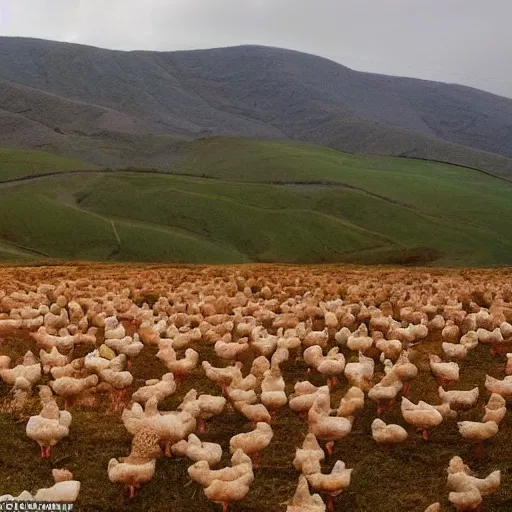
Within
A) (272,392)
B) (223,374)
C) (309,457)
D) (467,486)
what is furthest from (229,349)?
(467,486)

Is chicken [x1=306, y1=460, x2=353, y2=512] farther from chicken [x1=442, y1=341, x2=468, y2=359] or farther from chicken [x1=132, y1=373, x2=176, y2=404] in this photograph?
chicken [x1=442, y1=341, x2=468, y2=359]

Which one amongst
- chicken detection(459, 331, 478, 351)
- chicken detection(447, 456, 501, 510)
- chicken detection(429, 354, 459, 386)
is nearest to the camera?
chicken detection(447, 456, 501, 510)

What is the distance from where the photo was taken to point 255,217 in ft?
318

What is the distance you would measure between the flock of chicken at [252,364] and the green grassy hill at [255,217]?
55725mm

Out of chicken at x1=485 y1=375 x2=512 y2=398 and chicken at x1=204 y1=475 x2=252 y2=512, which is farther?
chicken at x1=485 y1=375 x2=512 y2=398

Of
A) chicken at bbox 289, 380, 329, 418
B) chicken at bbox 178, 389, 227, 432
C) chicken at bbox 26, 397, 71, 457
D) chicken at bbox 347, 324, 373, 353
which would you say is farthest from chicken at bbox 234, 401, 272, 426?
chicken at bbox 347, 324, 373, 353

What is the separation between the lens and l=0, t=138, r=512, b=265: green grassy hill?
273ft

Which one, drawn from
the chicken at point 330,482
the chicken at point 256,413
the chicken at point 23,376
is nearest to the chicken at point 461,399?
the chicken at point 256,413

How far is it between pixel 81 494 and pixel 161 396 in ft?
8.76

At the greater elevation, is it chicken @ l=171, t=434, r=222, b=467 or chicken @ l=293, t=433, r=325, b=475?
chicken @ l=293, t=433, r=325, b=475

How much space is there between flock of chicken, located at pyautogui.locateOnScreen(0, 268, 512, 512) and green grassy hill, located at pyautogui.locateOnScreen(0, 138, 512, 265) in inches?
2194

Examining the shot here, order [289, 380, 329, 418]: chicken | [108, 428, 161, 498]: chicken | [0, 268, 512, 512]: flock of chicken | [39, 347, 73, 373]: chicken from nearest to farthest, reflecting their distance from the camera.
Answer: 1. [108, 428, 161, 498]: chicken
2. [0, 268, 512, 512]: flock of chicken
3. [289, 380, 329, 418]: chicken
4. [39, 347, 73, 373]: chicken

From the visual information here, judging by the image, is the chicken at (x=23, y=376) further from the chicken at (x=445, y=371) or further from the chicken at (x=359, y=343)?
the chicken at (x=445, y=371)

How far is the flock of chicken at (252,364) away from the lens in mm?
8742
